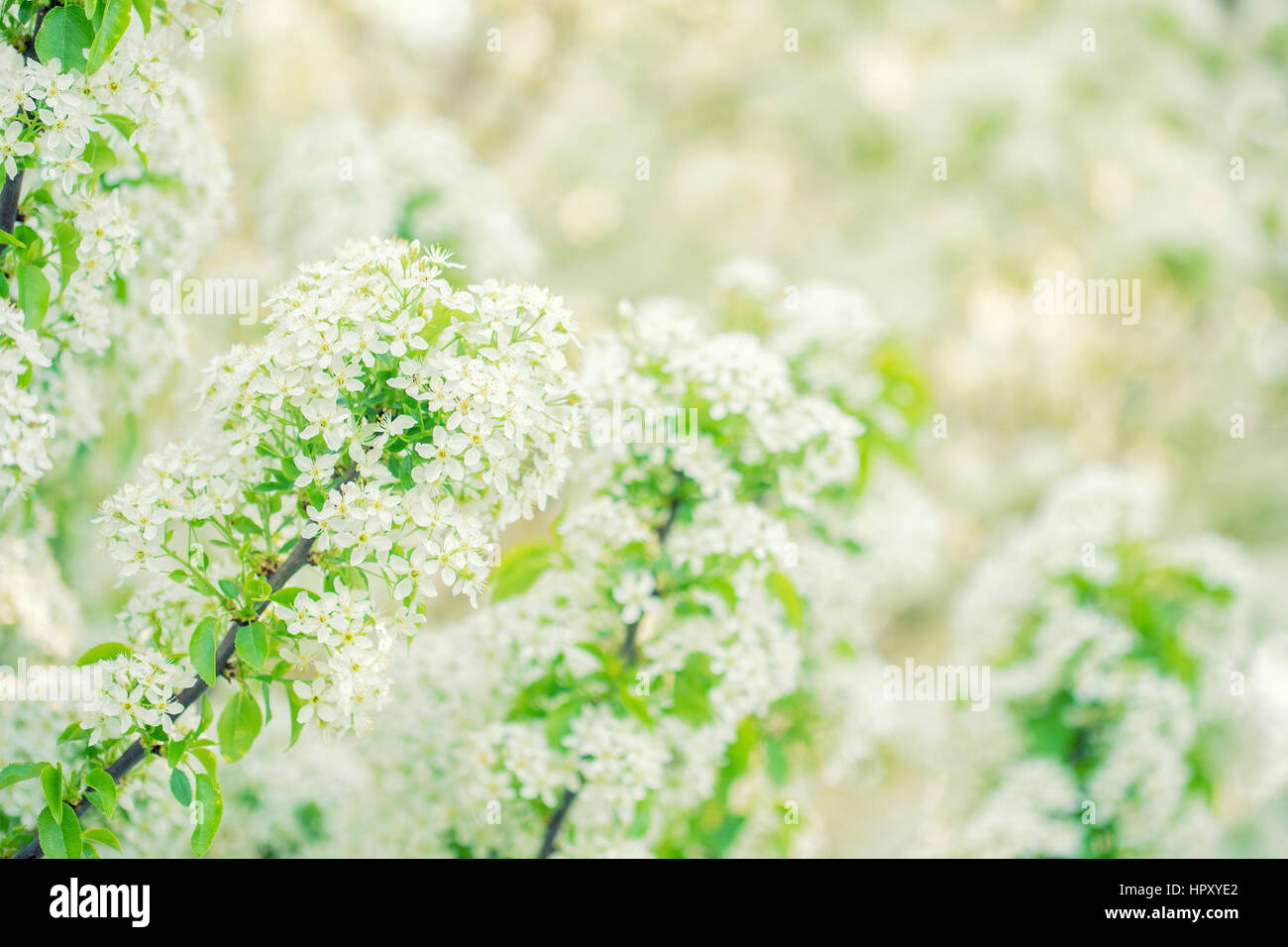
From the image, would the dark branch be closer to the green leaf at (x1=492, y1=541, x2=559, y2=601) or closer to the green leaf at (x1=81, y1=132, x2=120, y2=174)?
the green leaf at (x1=492, y1=541, x2=559, y2=601)

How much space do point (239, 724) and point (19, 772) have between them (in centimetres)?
38

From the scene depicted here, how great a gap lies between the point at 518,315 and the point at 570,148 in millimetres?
5878

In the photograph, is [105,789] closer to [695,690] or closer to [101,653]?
[101,653]

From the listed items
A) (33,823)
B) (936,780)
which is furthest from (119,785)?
(936,780)

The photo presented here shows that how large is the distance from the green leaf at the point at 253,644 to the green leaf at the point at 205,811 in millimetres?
265

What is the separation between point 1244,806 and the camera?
4570 millimetres

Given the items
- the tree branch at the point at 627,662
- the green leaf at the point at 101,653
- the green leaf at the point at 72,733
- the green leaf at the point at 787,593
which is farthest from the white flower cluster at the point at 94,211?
the green leaf at the point at 787,593

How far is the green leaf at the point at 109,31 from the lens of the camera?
1.55 m

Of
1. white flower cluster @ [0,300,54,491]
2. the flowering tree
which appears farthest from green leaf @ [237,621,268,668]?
white flower cluster @ [0,300,54,491]

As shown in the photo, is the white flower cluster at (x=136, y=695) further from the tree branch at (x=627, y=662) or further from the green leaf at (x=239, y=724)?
the tree branch at (x=627, y=662)

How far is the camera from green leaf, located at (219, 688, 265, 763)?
1.60 meters

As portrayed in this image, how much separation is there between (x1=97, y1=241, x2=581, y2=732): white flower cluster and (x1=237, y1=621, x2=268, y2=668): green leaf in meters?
0.06

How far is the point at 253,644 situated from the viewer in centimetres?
155

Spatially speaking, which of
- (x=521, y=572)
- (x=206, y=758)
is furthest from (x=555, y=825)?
(x=206, y=758)
